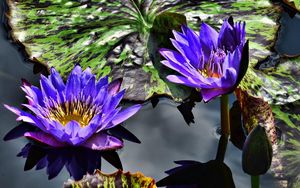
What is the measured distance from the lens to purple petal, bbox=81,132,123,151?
197cm

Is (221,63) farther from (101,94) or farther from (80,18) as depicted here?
(80,18)

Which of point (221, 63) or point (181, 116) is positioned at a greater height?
point (221, 63)

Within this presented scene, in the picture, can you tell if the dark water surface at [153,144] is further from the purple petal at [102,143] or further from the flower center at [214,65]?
the flower center at [214,65]

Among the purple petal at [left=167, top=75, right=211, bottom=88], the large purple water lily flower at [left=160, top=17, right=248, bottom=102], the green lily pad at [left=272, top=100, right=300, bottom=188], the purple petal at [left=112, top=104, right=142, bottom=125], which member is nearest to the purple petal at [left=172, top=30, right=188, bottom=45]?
the large purple water lily flower at [left=160, top=17, right=248, bottom=102]

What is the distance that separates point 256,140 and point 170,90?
505 millimetres

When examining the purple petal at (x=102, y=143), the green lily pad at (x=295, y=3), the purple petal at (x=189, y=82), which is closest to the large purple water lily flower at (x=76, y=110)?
the purple petal at (x=102, y=143)

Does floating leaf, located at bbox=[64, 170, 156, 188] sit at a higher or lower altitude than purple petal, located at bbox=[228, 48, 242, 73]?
lower

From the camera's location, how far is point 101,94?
6.61 feet

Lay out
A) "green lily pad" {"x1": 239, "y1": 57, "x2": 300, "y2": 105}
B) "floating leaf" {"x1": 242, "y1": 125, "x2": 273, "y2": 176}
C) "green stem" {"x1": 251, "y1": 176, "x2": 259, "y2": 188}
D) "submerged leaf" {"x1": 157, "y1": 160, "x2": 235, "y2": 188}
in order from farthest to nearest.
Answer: "green lily pad" {"x1": 239, "y1": 57, "x2": 300, "y2": 105}
"submerged leaf" {"x1": 157, "y1": 160, "x2": 235, "y2": 188}
"green stem" {"x1": 251, "y1": 176, "x2": 259, "y2": 188}
"floating leaf" {"x1": 242, "y1": 125, "x2": 273, "y2": 176}

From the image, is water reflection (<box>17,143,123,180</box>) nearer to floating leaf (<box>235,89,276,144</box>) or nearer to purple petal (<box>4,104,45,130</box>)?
purple petal (<box>4,104,45,130</box>)

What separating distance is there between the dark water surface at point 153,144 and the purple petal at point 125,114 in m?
0.09

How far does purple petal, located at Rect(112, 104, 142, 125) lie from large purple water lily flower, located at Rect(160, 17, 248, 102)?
13cm

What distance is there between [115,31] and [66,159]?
0.56 meters

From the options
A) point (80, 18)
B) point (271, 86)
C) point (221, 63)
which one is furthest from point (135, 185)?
point (80, 18)
